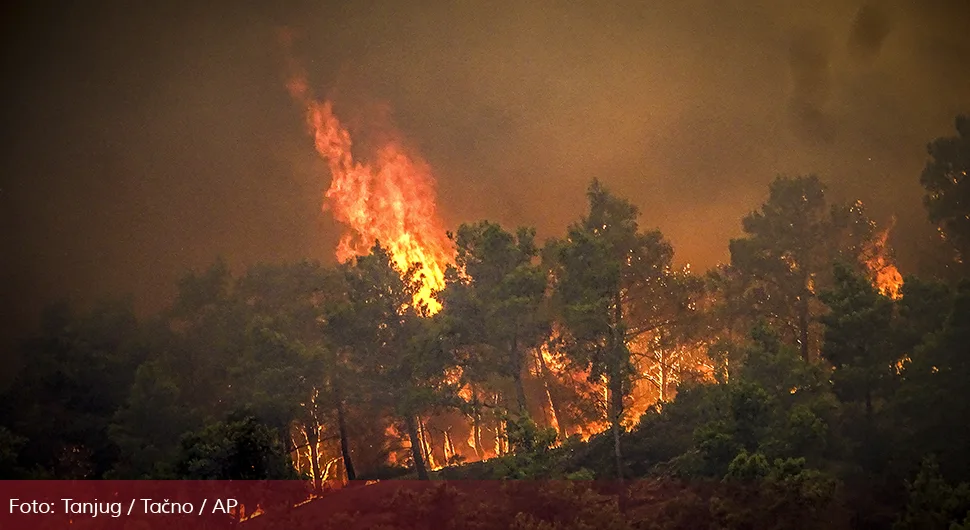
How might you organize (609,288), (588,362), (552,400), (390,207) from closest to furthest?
(588,362)
(609,288)
(552,400)
(390,207)

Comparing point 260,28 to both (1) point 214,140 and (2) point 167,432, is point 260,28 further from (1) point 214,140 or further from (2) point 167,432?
(2) point 167,432

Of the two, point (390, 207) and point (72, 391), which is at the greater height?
point (390, 207)

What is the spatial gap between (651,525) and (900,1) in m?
80.9

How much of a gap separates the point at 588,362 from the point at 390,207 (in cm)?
4588

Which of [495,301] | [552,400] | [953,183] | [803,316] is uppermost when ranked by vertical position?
[953,183]

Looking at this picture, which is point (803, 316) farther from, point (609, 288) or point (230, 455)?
point (230, 455)

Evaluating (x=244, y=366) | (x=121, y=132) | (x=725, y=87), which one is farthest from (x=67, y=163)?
(x=725, y=87)

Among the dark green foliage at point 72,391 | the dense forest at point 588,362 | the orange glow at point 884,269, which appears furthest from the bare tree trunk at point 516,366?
the orange glow at point 884,269

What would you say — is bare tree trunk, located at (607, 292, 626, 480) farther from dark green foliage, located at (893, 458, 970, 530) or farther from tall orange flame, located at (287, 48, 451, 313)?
tall orange flame, located at (287, 48, 451, 313)

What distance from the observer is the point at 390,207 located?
2721 inches

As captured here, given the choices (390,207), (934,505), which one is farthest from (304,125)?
(934,505)

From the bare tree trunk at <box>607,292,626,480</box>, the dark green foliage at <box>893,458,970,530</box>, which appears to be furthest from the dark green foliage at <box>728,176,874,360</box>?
the dark green foliage at <box>893,458,970,530</box>

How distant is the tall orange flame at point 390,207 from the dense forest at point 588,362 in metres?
20.4

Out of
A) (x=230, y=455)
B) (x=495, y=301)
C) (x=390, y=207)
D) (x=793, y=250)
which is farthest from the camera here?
→ (x=390, y=207)
